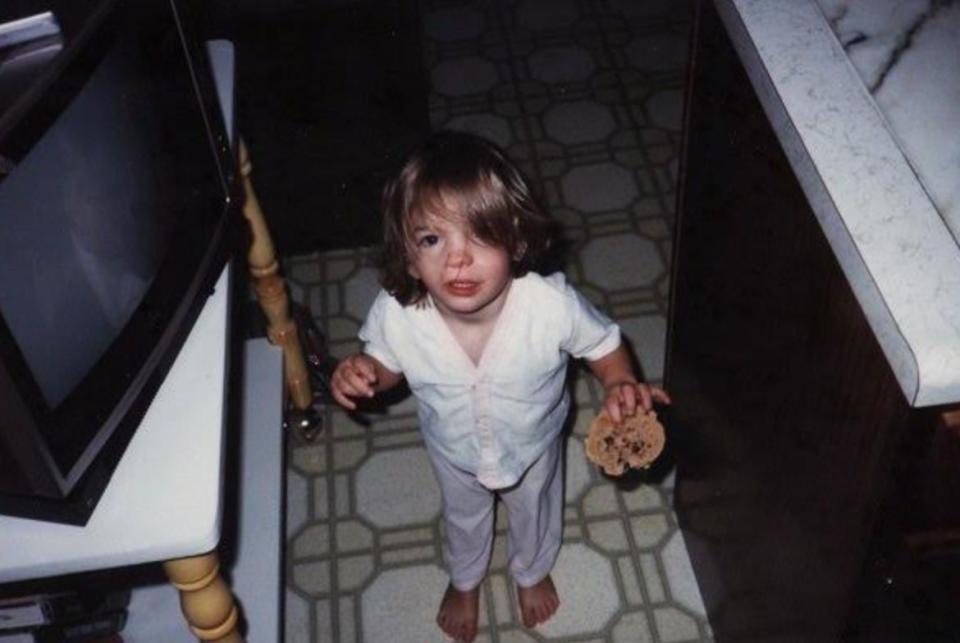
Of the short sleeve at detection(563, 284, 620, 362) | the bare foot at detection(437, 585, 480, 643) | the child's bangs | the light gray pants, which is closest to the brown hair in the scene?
the child's bangs

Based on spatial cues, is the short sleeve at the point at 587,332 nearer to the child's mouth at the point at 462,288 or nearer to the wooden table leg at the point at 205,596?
the child's mouth at the point at 462,288

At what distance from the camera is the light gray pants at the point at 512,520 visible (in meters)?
1.47

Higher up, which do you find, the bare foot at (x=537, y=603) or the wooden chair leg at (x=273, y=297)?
the wooden chair leg at (x=273, y=297)

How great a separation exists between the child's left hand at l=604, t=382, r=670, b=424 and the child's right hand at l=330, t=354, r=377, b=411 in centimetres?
29

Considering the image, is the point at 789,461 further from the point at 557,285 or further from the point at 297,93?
the point at 297,93

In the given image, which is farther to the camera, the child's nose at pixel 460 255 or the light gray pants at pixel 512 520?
the light gray pants at pixel 512 520

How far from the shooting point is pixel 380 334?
4.23 feet

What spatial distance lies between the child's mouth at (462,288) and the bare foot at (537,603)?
73 cm

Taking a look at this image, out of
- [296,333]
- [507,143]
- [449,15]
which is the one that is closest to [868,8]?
[296,333]

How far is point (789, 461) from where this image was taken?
1.10 meters

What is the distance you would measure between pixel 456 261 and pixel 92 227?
0.38 meters

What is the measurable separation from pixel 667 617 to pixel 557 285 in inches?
28.6

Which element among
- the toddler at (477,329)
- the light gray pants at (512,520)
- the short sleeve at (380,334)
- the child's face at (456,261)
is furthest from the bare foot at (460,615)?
the child's face at (456,261)

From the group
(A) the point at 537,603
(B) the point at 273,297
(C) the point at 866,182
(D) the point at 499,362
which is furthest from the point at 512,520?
(C) the point at 866,182
